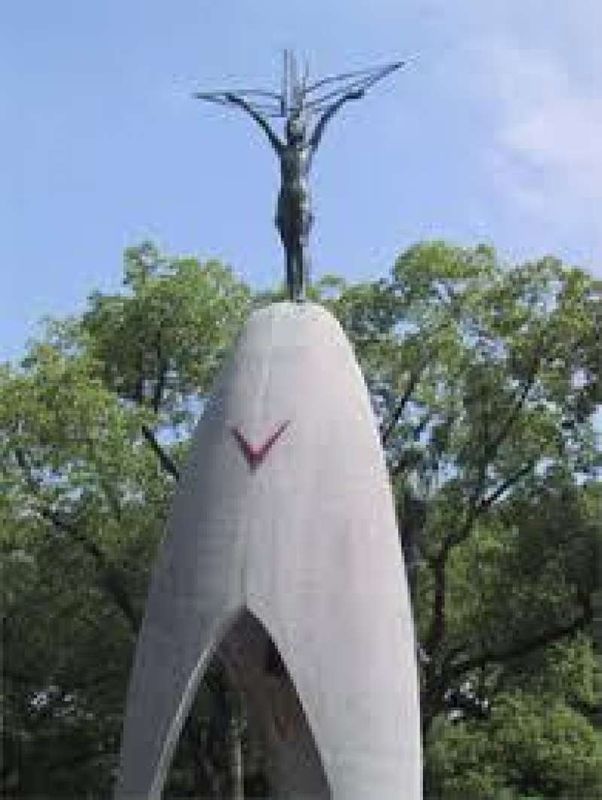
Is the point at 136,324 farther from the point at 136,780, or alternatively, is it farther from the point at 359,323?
the point at 136,780

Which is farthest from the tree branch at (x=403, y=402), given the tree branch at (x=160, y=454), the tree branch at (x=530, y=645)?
the tree branch at (x=530, y=645)

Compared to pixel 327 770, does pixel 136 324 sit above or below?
above

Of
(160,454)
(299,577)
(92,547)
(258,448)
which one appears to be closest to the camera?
(299,577)

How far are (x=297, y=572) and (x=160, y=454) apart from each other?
9830 millimetres

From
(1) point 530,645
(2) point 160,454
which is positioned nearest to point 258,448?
(2) point 160,454

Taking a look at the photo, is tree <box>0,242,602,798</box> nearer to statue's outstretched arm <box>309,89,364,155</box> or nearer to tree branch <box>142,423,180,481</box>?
tree branch <box>142,423,180,481</box>

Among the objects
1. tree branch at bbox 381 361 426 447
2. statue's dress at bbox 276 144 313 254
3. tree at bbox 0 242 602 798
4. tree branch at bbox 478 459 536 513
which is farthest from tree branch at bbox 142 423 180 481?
statue's dress at bbox 276 144 313 254

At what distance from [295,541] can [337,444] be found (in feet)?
2.88

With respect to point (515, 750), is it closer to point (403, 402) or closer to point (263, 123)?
point (403, 402)

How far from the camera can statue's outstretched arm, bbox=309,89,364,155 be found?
15.4m

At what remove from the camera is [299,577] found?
13.4 m

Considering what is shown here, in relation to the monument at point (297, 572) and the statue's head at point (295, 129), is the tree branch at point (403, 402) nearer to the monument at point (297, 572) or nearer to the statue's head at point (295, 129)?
the statue's head at point (295, 129)

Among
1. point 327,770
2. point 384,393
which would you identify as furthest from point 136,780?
point 384,393

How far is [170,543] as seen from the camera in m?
13.9
